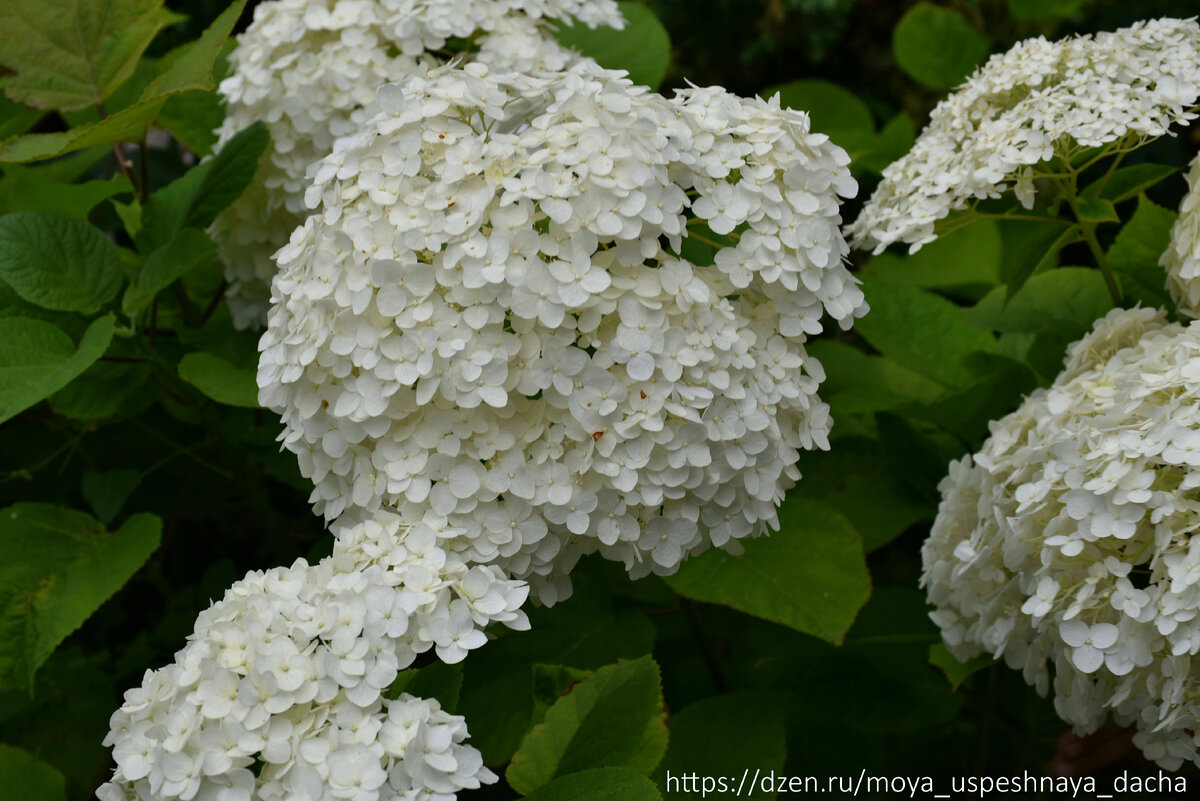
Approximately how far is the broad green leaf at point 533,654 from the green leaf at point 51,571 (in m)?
0.42

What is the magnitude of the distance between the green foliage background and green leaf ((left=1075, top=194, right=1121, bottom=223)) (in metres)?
0.04

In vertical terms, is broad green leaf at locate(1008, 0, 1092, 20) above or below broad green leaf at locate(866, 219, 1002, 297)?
above

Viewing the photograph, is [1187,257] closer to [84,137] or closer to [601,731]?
[601,731]

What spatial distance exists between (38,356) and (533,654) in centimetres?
64

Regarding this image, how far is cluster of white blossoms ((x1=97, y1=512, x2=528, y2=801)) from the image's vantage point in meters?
0.71

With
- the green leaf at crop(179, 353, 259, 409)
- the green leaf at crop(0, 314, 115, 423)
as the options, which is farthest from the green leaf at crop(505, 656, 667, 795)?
the green leaf at crop(0, 314, 115, 423)

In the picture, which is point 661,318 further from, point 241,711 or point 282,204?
point 282,204

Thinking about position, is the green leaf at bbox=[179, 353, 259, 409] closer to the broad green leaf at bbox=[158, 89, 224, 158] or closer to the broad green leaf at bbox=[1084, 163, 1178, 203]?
the broad green leaf at bbox=[158, 89, 224, 158]

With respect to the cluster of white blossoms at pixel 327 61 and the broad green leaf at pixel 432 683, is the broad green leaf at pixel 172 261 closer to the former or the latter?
the cluster of white blossoms at pixel 327 61

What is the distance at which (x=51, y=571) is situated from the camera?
119 cm

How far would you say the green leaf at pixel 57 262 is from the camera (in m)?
1.21

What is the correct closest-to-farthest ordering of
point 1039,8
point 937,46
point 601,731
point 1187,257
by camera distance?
point 601,731, point 1187,257, point 937,46, point 1039,8

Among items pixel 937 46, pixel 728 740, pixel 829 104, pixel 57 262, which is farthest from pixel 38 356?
pixel 937 46

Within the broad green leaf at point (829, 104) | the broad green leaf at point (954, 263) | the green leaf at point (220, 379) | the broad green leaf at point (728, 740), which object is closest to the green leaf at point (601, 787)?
the broad green leaf at point (728, 740)
